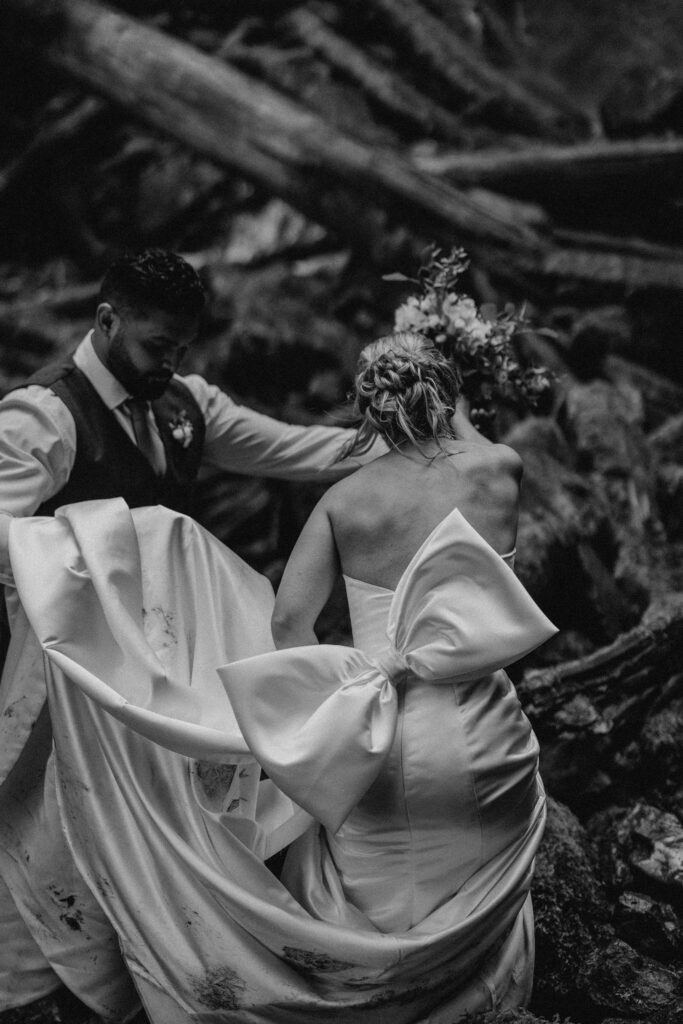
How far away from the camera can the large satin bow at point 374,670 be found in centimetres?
287

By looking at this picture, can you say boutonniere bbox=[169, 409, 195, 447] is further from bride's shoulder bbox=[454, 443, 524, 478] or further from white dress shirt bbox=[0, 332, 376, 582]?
bride's shoulder bbox=[454, 443, 524, 478]

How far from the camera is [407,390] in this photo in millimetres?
3318

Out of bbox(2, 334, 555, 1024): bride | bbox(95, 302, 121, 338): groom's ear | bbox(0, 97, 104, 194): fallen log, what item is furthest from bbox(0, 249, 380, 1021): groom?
bbox(0, 97, 104, 194): fallen log

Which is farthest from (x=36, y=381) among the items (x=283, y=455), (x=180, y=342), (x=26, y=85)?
(x=26, y=85)

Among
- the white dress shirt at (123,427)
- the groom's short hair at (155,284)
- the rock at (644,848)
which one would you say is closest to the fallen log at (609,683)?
the rock at (644,848)

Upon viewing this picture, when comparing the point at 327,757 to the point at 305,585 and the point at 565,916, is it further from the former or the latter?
the point at 565,916

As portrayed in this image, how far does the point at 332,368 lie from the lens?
6.73 meters

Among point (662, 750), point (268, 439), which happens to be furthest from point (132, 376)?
point (662, 750)

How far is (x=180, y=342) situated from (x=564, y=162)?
561cm

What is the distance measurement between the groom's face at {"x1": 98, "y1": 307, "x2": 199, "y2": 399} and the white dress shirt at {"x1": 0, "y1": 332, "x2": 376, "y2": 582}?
68 millimetres

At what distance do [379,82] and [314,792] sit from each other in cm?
808

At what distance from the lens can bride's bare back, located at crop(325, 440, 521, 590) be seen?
10.5 feet

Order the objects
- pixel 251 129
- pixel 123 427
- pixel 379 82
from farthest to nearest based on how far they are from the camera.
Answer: pixel 379 82
pixel 251 129
pixel 123 427

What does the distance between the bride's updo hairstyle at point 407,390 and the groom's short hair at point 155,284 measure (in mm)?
905
